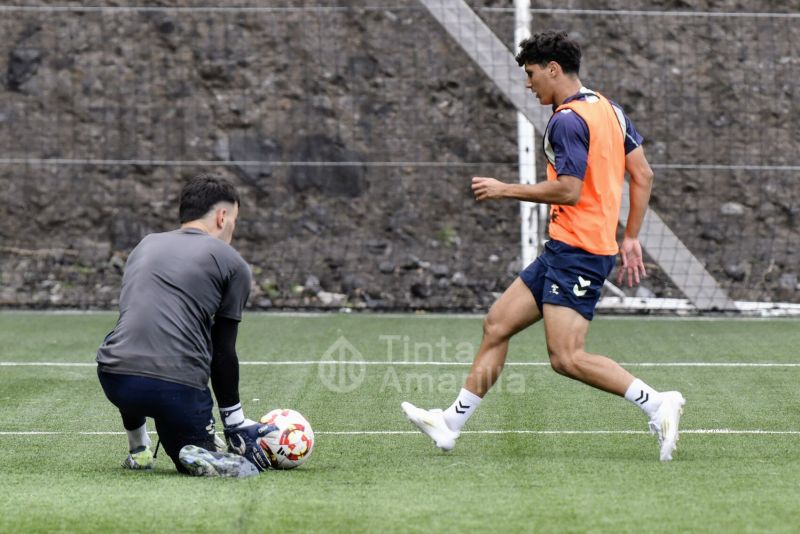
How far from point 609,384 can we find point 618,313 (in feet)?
24.5

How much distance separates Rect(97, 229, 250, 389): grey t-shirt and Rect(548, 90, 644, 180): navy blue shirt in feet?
4.85

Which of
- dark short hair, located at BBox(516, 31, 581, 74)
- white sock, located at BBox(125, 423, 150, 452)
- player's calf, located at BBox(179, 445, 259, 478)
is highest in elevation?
dark short hair, located at BBox(516, 31, 581, 74)

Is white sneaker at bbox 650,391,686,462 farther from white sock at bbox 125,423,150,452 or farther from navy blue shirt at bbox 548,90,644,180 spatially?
white sock at bbox 125,423,150,452

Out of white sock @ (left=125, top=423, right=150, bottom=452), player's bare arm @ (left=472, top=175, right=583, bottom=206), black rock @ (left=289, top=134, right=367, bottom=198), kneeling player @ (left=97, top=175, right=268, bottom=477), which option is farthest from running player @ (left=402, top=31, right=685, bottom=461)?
black rock @ (left=289, top=134, right=367, bottom=198)

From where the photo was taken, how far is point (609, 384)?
6188 millimetres

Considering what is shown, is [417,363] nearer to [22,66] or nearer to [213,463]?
[213,463]

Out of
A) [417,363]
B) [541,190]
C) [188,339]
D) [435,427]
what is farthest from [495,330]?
[417,363]

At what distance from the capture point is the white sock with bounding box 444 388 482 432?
637 centimetres

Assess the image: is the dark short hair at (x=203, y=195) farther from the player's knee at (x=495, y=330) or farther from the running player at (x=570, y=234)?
the player's knee at (x=495, y=330)

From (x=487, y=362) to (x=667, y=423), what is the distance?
0.92 m

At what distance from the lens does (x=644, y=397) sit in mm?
6098

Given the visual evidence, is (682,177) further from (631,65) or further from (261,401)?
(261,401)

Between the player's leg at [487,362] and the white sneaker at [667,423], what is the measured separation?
29.4 inches

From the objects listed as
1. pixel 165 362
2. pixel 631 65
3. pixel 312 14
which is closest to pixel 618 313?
pixel 631 65
